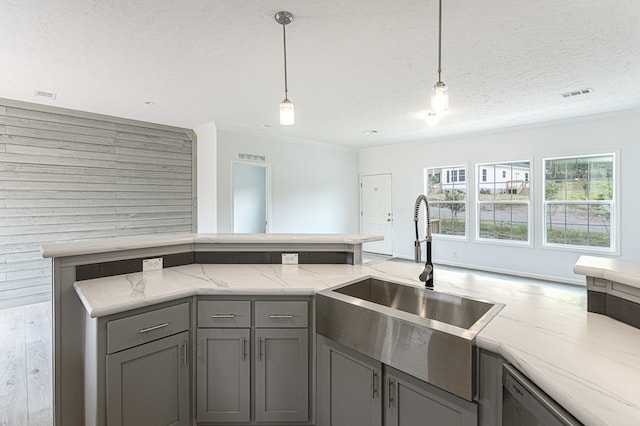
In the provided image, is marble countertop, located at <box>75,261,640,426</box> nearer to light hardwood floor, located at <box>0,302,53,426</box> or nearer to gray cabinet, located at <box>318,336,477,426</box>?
gray cabinet, located at <box>318,336,477,426</box>

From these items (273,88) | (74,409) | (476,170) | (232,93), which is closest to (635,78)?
(476,170)

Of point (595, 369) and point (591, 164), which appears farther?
point (591, 164)

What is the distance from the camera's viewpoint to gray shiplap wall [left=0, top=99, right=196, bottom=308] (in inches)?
157

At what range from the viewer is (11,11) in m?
2.19

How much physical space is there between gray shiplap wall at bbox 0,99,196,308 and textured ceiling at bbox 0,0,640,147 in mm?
351

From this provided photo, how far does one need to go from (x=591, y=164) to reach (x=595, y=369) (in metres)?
5.39

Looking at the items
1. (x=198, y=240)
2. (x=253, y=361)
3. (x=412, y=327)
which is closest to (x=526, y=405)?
(x=412, y=327)

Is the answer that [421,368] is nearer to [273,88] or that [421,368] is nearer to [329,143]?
[273,88]

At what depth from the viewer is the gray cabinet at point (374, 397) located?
1.23m

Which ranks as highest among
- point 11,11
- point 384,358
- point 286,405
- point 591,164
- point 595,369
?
point 11,11

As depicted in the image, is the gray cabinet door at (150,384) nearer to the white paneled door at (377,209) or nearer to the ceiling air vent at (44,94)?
the ceiling air vent at (44,94)

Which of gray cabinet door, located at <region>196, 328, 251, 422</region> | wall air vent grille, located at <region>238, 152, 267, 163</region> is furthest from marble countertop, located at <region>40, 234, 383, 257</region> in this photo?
wall air vent grille, located at <region>238, 152, 267, 163</region>

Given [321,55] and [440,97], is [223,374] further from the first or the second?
[321,55]

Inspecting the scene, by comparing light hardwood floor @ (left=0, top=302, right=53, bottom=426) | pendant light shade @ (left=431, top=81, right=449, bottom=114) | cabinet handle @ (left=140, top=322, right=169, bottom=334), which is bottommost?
light hardwood floor @ (left=0, top=302, right=53, bottom=426)
